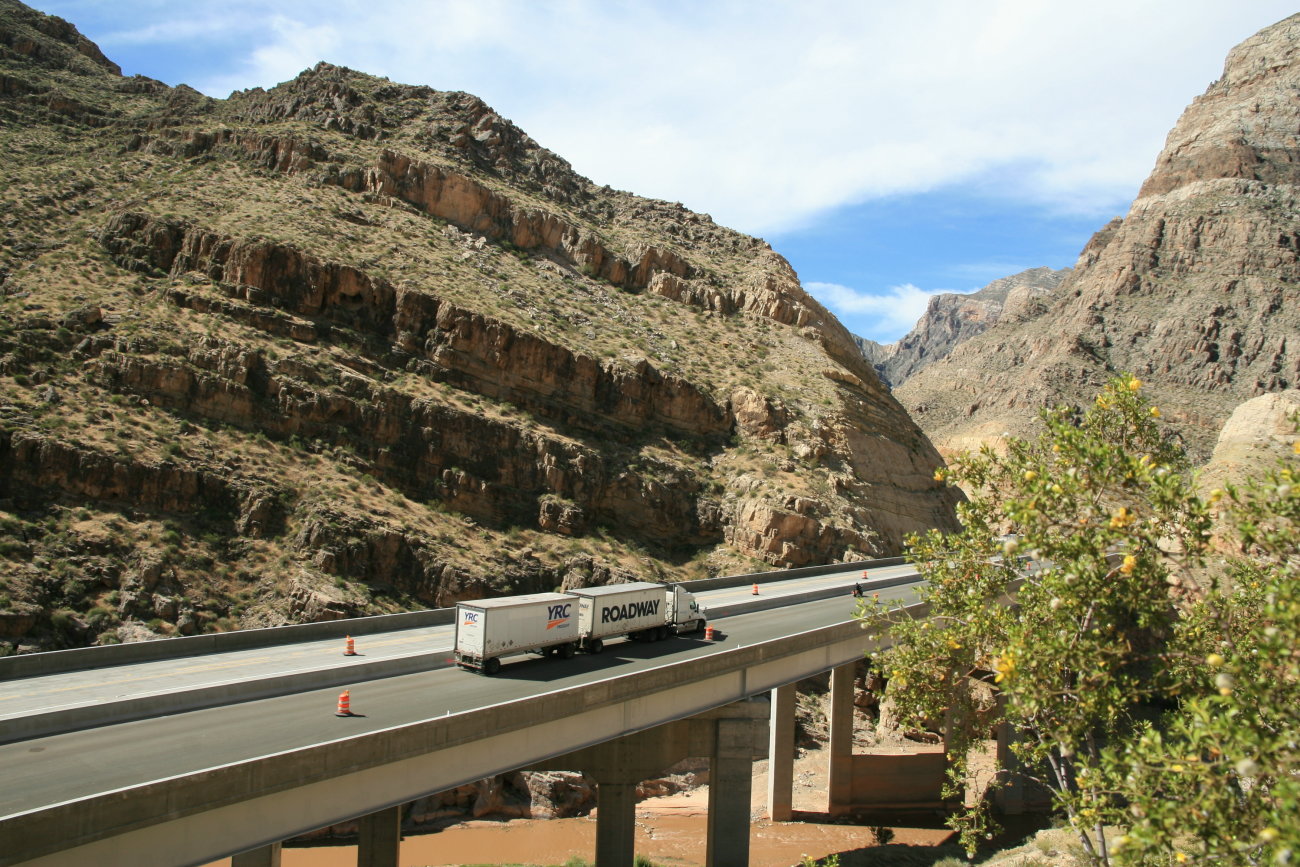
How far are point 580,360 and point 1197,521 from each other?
44363 mm

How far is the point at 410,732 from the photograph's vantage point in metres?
14.5

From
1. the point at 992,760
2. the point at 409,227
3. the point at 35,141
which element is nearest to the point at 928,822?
the point at 992,760

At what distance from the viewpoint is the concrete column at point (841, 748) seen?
33906 millimetres

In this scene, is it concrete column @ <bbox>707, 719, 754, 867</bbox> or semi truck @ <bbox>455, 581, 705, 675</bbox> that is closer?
semi truck @ <bbox>455, 581, 705, 675</bbox>

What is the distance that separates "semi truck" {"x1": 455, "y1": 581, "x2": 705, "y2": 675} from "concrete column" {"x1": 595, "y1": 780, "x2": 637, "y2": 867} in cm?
363

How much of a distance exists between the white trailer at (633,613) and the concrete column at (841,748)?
425 inches

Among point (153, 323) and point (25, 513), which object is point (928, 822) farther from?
point (153, 323)

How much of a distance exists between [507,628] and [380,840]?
19.0ft

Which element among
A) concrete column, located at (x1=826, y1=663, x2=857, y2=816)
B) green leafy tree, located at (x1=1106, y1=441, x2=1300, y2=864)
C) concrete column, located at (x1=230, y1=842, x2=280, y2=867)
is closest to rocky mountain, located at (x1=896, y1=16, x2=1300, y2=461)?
concrete column, located at (x1=826, y1=663, x2=857, y2=816)

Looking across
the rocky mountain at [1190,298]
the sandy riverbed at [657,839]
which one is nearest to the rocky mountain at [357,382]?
the sandy riverbed at [657,839]

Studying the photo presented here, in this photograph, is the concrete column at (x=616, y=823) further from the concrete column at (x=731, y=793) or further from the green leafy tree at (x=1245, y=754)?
the green leafy tree at (x=1245, y=754)

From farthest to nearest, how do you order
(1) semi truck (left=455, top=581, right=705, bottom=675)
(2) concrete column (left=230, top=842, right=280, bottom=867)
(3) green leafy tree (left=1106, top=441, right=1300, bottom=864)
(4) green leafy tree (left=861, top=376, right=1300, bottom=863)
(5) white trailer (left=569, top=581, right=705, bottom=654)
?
1. (5) white trailer (left=569, top=581, right=705, bottom=654)
2. (1) semi truck (left=455, top=581, right=705, bottom=675)
3. (2) concrete column (left=230, top=842, right=280, bottom=867)
4. (4) green leafy tree (left=861, top=376, right=1300, bottom=863)
5. (3) green leafy tree (left=1106, top=441, right=1300, bottom=864)

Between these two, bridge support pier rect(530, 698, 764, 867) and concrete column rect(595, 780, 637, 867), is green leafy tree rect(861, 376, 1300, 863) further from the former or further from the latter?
concrete column rect(595, 780, 637, 867)

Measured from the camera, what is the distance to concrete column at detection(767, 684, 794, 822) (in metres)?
32.8
